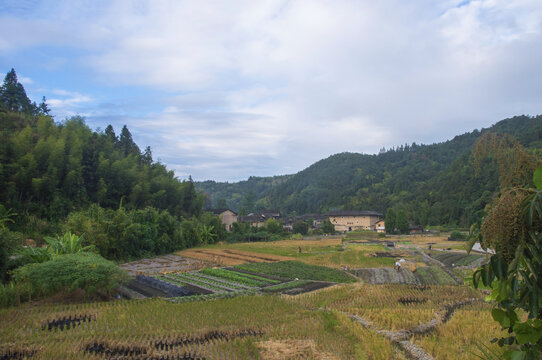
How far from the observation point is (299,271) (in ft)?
69.3

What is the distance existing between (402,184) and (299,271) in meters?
73.3

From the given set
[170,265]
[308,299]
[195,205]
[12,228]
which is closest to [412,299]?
[308,299]

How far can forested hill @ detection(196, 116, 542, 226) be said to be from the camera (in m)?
56.7

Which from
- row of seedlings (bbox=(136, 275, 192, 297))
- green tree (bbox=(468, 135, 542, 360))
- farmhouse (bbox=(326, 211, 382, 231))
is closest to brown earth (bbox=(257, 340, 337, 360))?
green tree (bbox=(468, 135, 542, 360))

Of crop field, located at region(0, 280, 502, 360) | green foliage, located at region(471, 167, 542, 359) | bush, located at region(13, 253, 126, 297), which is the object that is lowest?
crop field, located at region(0, 280, 502, 360)

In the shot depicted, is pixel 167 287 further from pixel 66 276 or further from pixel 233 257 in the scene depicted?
pixel 233 257

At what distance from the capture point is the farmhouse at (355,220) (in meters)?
62.9

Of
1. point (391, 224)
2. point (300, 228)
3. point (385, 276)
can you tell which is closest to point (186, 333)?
point (385, 276)

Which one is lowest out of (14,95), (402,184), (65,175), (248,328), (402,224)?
(402,224)

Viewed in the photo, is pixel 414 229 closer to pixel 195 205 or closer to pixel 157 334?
pixel 195 205

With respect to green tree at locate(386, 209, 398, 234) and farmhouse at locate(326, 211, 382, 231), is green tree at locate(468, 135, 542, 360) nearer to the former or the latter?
green tree at locate(386, 209, 398, 234)

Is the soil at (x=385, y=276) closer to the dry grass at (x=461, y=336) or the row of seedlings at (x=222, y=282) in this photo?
the row of seedlings at (x=222, y=282)

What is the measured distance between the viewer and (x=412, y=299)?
13.4 m

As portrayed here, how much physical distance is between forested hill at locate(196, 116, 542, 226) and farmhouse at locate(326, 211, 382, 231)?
28.0ft
